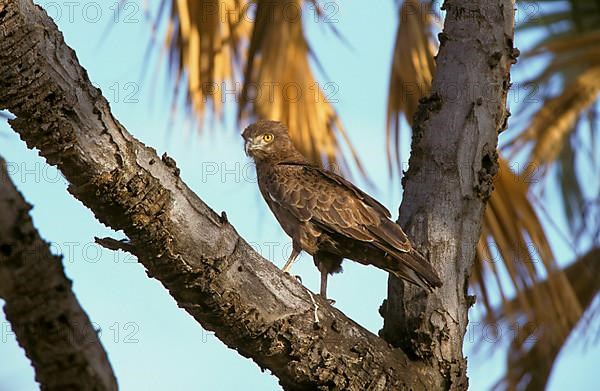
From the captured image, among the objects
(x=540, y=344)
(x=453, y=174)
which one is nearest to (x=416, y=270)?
(x=453, y=174)

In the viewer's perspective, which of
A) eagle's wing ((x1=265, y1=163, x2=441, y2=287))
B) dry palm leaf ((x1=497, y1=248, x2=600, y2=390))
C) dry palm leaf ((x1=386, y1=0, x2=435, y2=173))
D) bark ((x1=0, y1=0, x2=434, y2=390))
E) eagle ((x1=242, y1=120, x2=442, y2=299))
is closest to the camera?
bark ((x1=0, y1=0, x2=434, y2=390))

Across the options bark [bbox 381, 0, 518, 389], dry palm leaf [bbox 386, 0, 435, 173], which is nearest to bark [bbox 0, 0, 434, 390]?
bark [bbox 381, 0, 518, 389]

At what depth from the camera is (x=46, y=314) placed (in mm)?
2295

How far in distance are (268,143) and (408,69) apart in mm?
960

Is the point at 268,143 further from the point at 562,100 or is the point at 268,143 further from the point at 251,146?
the point at 562,100

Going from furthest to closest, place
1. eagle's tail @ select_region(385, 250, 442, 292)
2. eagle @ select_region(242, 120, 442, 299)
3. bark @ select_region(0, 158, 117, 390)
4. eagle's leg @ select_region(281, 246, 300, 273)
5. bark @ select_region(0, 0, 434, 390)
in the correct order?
eagle's leg @ select_region(281, 246, 300, 273) → eagle @ select_region(242, 120, 442, 299) → eagle's tail @ select_region(385, 250, 442, 292) → bark @ select_region(0, 0, 434, 390) → bark @ select_region(0, 158, 117, 390)

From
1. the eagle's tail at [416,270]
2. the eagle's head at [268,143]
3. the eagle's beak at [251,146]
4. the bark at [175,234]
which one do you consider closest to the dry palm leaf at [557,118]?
the eagle's head at [268,143]

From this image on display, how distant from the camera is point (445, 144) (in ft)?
15.2

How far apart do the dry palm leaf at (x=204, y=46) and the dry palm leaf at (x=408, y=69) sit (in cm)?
105

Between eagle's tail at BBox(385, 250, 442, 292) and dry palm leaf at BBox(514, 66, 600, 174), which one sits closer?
eagle's tail at BBox(385, 250, 442, 292)

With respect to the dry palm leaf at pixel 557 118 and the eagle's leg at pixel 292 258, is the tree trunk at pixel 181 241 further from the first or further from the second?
the dry palm leaf at pixel 557 118

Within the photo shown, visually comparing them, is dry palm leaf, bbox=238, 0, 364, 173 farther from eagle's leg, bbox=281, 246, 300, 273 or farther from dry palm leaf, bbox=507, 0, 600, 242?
dry palm leaf, bbox=507, 0, 600, 242

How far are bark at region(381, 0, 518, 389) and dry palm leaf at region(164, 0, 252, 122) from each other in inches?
A: 81.3

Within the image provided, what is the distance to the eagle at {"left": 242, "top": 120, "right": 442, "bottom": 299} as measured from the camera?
4.89 meters
